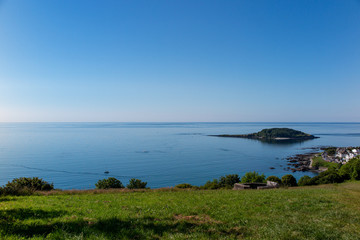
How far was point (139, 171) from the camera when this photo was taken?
77.4 meters

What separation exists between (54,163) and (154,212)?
90.3m

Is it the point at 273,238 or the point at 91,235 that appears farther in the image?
the point at 273,238

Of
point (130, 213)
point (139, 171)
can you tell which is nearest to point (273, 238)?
point (130, 213)

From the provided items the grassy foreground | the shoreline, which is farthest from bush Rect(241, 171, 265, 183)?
the shoreline

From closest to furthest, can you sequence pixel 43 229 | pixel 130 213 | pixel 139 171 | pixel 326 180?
pixel 43 229, pixel 130 213, pixel 326 180, pixel 139 171

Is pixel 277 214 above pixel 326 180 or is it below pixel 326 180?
above

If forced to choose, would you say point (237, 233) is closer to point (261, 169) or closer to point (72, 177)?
point (72, 177)

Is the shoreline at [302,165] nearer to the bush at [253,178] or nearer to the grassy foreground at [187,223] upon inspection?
the bush at [253,178]

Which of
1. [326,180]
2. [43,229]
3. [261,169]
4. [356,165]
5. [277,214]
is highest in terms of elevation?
[43,229]

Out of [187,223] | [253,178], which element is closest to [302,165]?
[253,178]

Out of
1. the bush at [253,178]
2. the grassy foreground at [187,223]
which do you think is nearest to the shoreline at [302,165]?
the bush at [253,178]

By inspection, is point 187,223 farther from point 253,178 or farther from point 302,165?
point 302,165

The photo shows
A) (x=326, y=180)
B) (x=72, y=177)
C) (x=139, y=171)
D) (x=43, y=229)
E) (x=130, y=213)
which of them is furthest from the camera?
(x=139, y=171)

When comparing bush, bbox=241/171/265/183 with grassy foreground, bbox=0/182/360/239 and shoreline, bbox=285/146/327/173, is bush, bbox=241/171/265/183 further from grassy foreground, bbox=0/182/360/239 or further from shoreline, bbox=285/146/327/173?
shoreline, bbox=285/146/327/173
